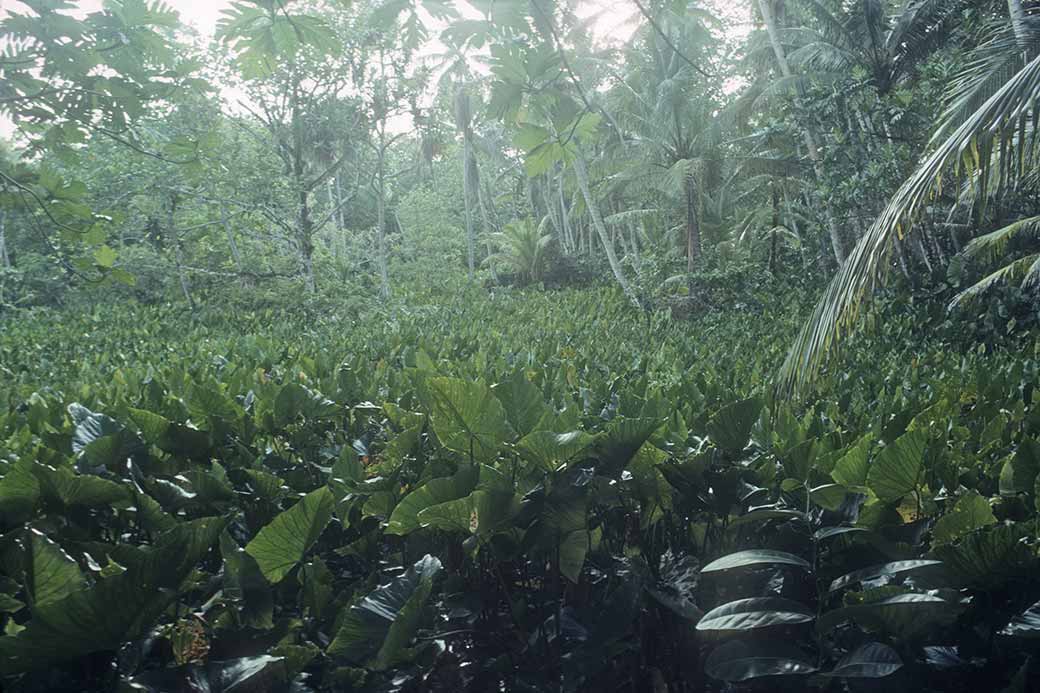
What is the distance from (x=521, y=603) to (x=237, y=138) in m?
18.6

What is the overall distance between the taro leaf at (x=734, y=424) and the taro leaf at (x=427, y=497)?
554 mm

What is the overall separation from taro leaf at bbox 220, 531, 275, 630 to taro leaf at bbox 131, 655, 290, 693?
0.12m

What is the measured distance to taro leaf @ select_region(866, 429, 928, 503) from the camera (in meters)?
1.32

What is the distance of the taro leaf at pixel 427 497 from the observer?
127 centimetres

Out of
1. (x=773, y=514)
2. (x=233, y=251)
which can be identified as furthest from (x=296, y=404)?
(x=233, y=251)

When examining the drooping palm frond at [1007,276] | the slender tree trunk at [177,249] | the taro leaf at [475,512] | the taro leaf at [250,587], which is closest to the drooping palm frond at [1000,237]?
the drooping palm frond at [1007,276]

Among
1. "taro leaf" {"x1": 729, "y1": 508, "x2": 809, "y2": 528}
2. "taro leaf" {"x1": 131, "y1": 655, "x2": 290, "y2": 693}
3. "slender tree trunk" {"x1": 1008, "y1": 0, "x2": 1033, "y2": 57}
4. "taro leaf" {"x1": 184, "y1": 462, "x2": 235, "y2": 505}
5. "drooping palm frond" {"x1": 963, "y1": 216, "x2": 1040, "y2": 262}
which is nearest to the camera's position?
"taro leaf" {"x1": 131, "y1": 655, "x2": 290, "y2": 693}

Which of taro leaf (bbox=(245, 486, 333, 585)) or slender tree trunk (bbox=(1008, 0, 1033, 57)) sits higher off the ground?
slender tree trunk (bbox=(1008, 0, 1033, 57))

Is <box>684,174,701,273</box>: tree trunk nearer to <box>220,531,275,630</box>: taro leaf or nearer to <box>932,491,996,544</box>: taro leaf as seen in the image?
<box>932,491,996,544</box>: taro leaf

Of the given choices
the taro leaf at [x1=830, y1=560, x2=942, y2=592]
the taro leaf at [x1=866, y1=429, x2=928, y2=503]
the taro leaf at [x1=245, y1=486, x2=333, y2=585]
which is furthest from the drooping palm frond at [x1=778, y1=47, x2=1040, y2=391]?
the taro leaf at [x1=245, y1=486, x2=333, y2=585]

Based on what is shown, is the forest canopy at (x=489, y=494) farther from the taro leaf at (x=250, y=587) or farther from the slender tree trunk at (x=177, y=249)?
the slender tree trunk at (x=177, y=249)

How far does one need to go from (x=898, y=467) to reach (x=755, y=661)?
0.47m

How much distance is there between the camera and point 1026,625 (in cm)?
104

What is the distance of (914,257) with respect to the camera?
14961 mm
